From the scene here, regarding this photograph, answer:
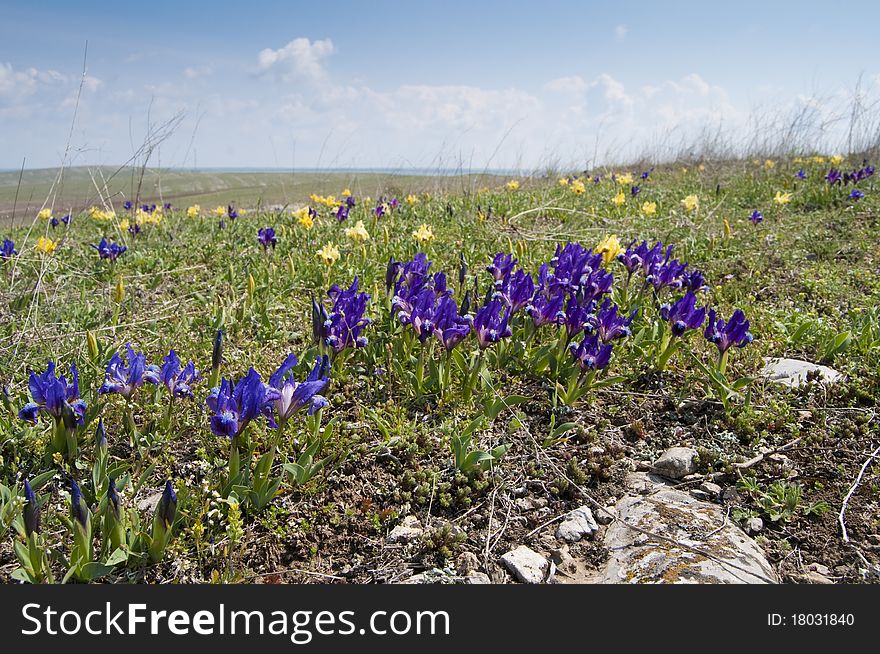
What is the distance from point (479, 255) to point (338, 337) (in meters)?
3.14

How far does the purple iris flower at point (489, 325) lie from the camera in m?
3.36

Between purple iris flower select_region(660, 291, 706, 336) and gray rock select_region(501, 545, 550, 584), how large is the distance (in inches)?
73.2

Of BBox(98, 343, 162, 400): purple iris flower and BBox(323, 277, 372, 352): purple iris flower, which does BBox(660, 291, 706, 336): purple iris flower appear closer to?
BBox(323, 277, 372, 352): purple iris flower

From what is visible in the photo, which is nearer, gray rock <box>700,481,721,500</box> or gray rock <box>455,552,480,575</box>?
gray rock <box>455,552,480,575</box>

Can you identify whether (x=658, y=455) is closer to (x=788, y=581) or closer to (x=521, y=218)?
(x=788, y=581)

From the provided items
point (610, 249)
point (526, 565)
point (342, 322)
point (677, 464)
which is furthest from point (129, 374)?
point (610, 249)

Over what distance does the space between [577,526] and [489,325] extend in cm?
129

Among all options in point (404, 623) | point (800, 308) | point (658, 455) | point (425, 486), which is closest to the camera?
point (404, 623)

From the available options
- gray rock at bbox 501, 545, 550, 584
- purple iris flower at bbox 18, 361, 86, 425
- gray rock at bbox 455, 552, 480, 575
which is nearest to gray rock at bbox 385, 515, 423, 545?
gray rock at bbox 455, 552, 480, 575

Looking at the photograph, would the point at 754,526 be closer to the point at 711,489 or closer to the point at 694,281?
the point at 711,489

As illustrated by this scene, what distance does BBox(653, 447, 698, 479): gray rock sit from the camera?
284 centimetres

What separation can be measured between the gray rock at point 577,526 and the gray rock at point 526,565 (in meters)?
0.18

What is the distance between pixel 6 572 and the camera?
225 cm

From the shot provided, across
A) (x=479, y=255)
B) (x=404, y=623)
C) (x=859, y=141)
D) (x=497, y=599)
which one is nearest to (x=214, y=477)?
(x=404, y=623)
